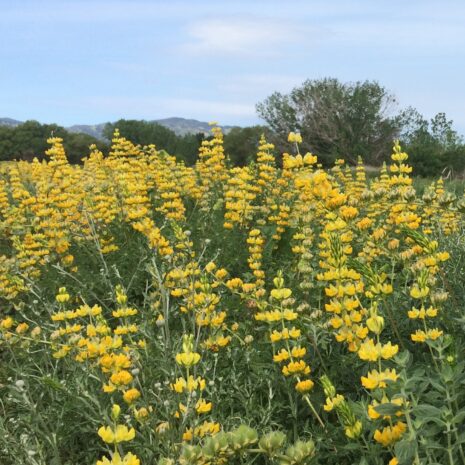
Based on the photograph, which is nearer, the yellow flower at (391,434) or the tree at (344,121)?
the yellow flower at (391,434)

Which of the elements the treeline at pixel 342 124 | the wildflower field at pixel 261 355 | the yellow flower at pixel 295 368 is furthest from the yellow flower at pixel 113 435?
the treeline at pixel 342 124

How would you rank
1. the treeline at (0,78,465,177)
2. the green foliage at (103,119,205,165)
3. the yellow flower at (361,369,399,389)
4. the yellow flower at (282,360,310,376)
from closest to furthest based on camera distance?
1. the yellow flower at (361,369,399,389)
2. the yellow flower at (282,360,310,376)
3. the treeline at (0,78,465,177)
4. the green foliage at (103,119,205,165)

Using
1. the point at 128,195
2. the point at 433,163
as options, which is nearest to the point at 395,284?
the point at 128,195

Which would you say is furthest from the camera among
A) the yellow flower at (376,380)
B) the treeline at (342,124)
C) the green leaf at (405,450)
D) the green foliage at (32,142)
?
the green foliage at (32,142)

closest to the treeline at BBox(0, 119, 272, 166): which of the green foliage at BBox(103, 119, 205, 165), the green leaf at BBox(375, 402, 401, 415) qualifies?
the green foliage at BBox(103, 119, 205, 165)

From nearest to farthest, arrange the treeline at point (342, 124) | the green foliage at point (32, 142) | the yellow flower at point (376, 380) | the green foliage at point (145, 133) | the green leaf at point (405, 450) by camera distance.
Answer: the green leaf at point (405, 450) → the yellow flower at point (376, 380) → the treeline at point (342, 124) → the green foliage at point (32, 142) → the green foliage at point (145, 133)

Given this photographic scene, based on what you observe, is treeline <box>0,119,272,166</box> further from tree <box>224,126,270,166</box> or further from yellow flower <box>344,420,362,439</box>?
yellow flower <box>344,420,362,439</box>

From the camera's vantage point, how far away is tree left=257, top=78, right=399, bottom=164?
3528cm

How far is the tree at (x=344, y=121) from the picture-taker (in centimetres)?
3528

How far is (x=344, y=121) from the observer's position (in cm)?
3588

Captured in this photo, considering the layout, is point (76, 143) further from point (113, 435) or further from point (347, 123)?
point (113, 435)

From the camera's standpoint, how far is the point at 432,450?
5.64ft

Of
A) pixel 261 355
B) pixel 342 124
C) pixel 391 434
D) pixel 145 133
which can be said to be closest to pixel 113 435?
pixel 391 434

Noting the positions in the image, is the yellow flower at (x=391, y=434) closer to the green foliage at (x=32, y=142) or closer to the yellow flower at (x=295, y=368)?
the yellow flower at (x=295, y=368)
